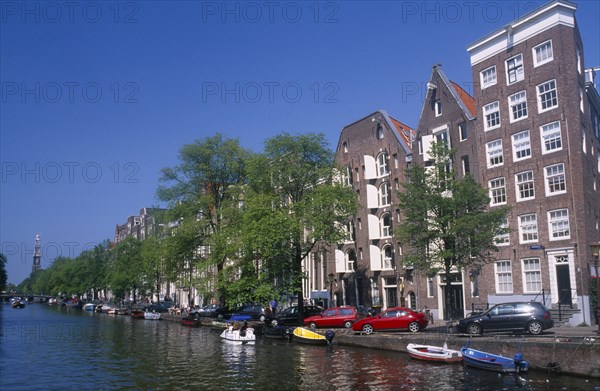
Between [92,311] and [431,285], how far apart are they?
247ft

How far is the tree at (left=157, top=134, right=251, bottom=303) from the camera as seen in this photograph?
59.1 meters

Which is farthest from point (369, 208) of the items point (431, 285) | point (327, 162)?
point (431, 285)

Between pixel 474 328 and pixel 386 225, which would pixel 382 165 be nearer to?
pixel 386 225

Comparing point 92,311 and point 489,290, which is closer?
point 489,290

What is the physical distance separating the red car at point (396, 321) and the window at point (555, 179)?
13.0 metres

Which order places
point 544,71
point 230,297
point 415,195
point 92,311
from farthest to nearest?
1. point 92,311
2. point 230,297
3. point 544,71
4. point 415,195

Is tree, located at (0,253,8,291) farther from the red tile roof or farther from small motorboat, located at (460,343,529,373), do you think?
small motorboat, located at (460,343,529,373)

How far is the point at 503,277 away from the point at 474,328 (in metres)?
12.2

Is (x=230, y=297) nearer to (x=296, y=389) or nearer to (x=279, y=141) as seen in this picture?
(x=279, y=141)

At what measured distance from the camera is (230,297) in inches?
2015

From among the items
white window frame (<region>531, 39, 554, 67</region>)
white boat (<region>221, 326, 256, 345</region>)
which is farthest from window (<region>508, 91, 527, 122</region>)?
white boat (<region>221, 326, 256, 345</region>)

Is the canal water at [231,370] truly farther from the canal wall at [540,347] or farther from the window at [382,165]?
the window at [382,165]

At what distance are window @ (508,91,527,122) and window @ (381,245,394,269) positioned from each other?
17011mm

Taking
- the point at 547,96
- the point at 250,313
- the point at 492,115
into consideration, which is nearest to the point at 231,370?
the point at 250,313
